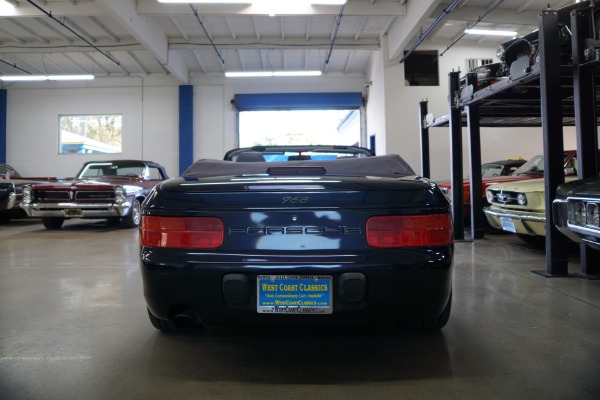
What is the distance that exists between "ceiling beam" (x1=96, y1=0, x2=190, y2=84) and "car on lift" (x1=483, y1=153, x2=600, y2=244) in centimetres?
836

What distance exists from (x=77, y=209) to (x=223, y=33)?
7489mm

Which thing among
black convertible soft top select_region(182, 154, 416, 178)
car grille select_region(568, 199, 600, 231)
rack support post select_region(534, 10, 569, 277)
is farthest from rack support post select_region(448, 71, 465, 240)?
black convertible soft top select_region(182, 154, 416, 178)

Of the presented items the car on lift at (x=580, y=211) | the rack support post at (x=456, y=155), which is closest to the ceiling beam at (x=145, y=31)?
the rack support post at (x=456, y=155)

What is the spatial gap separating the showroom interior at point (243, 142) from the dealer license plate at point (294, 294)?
0.31m

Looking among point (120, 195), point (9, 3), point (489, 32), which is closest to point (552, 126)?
point (120, 195)

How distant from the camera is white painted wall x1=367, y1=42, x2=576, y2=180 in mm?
12828

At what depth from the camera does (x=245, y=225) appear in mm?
1800

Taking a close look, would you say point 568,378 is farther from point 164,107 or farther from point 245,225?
point 164,107

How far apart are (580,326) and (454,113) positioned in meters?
4.30

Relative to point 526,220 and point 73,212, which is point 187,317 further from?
point 73,212

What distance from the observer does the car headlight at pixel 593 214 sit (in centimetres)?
227

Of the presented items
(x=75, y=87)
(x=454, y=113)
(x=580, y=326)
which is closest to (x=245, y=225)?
(x=580, y=326)

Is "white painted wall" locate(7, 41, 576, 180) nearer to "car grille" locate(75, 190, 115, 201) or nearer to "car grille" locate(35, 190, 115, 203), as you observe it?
"car grille" locate(35, 190, 115, 203)

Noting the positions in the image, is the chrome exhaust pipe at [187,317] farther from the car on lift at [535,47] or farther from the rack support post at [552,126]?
the car on lift at [535,47]
